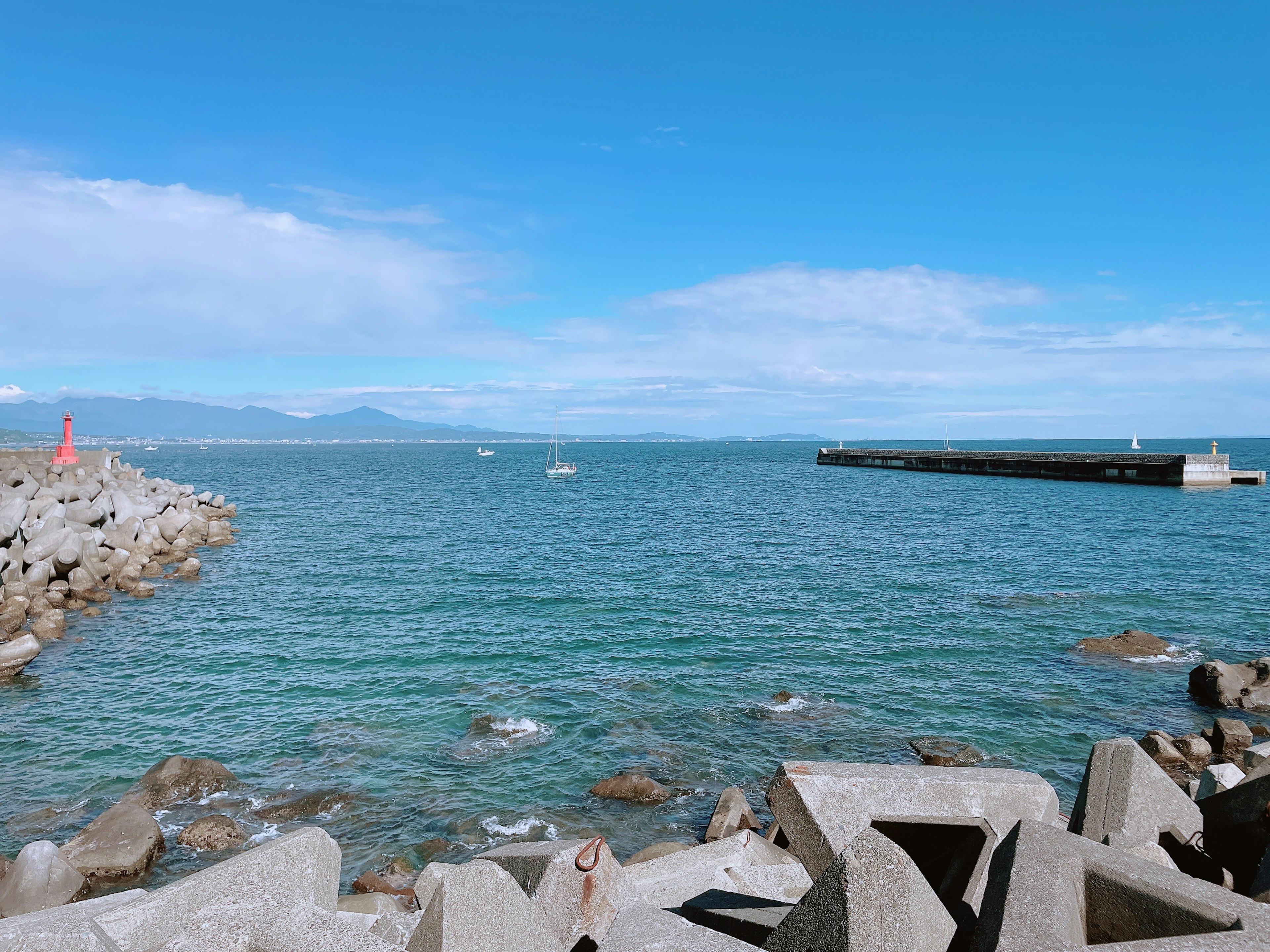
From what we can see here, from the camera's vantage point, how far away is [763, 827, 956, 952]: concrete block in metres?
4.00

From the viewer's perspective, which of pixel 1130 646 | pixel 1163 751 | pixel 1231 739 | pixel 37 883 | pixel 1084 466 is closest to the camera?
pixel 37 883

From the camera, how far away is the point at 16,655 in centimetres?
1867

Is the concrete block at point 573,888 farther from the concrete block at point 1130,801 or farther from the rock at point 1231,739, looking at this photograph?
the rock at point 1231,739

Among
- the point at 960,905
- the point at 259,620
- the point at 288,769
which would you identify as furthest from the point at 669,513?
the point at 960,905

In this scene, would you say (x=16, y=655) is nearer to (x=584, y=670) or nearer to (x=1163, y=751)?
(x=584, y=670)

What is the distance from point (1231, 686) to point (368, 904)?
17.4m

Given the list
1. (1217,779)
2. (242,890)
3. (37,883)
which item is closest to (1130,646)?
(1217,779)

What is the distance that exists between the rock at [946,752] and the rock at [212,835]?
34.9ft

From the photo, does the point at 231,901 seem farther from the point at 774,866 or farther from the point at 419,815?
the point at 419,815

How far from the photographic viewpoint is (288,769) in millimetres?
13852

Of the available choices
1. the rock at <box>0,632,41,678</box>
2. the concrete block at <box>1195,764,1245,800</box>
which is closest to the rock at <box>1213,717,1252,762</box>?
the concrete block at <box>1195,764,1245,800</box>

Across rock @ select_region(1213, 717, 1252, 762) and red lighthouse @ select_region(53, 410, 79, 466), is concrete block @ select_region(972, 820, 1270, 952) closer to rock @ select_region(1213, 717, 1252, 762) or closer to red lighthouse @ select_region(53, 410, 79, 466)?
rock @ select_region(1213, 717, 1252, 762)

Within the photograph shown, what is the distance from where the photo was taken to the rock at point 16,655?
60.7 feet

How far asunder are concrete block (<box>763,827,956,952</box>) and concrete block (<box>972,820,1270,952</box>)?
1.06 feet
